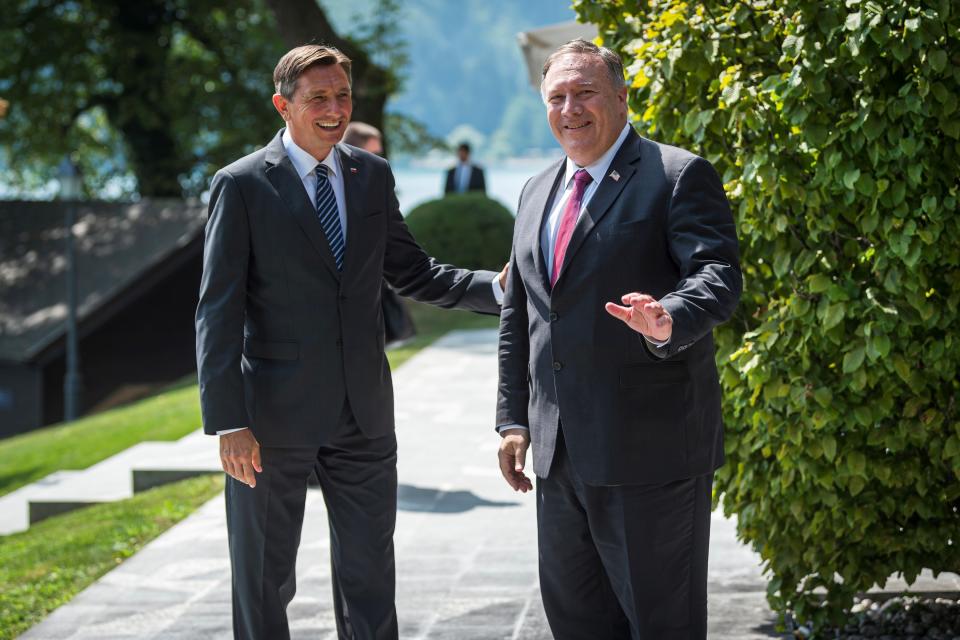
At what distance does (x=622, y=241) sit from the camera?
11.6ft

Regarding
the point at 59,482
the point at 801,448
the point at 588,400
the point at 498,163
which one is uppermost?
the point at 498,163

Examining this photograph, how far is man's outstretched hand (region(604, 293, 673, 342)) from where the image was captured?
313cm

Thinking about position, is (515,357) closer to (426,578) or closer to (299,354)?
(299,354)

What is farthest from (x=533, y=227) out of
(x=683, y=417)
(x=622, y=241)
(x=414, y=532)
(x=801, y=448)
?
(x=414, y=532)

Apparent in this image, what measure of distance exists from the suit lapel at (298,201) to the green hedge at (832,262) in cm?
138

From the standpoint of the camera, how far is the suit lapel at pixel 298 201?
159 inches

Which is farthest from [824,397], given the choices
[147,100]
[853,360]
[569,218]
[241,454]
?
[147,100]

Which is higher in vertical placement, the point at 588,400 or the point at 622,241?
the point at 622,241

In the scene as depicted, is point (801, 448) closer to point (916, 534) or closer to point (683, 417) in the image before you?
point (916, 534)

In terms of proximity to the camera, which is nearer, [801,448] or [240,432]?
[240,432]

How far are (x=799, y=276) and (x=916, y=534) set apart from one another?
1.06 m

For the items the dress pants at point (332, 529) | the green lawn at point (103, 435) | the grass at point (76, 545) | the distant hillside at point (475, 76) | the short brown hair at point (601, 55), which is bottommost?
the green lawn at point (103, 435)

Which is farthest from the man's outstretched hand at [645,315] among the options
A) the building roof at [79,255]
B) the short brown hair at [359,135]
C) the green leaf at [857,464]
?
the building roof at [79,255]

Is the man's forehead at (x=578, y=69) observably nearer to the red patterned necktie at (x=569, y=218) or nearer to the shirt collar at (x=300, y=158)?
the red patterned necktie at (x=569, y=218)
